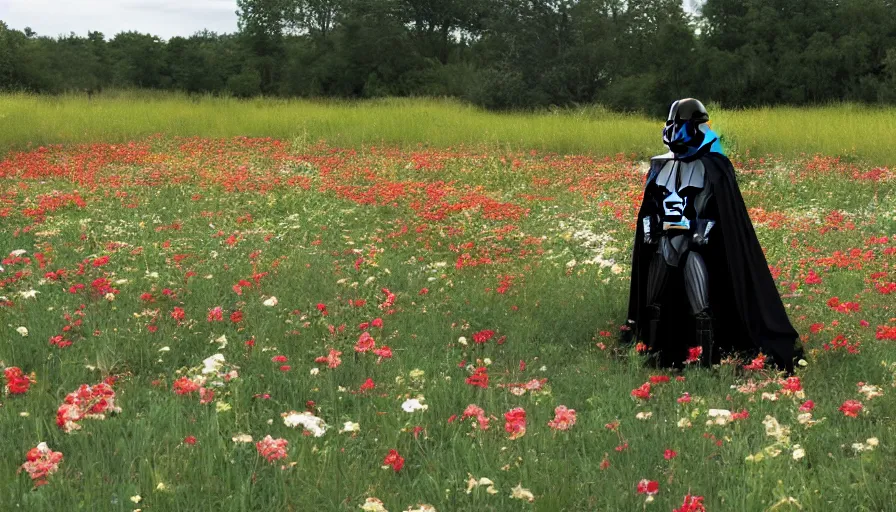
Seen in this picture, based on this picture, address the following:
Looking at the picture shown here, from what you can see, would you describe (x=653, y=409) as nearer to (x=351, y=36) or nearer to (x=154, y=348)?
(x=154, y=348)

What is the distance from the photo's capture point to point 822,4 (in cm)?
3038

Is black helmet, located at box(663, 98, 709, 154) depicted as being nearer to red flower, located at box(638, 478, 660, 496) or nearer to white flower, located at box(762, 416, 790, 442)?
white flower, located at box(762, 416, 790, 442)

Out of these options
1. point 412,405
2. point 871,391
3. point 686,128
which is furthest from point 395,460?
point 686,128

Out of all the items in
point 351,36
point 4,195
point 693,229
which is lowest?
point 4,195

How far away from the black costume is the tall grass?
476 inches

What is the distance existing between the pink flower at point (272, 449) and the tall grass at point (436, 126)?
590 inches

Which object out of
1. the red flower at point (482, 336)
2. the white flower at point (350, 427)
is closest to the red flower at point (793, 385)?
the red flower at point (482, 336)

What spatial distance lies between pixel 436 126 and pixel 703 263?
17717 millimetres

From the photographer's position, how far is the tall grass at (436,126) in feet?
58.9

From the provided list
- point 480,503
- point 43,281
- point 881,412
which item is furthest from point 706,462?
point 43,281

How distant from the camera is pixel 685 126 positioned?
549 centimetres

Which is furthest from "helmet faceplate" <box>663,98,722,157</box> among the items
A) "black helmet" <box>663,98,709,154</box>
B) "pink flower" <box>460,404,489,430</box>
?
"pink flower" <box>460,404,489,430</box>

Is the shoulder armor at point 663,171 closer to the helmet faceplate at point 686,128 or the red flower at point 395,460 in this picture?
the helmet faceplate at point 686,128

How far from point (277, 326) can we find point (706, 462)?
3.36m
